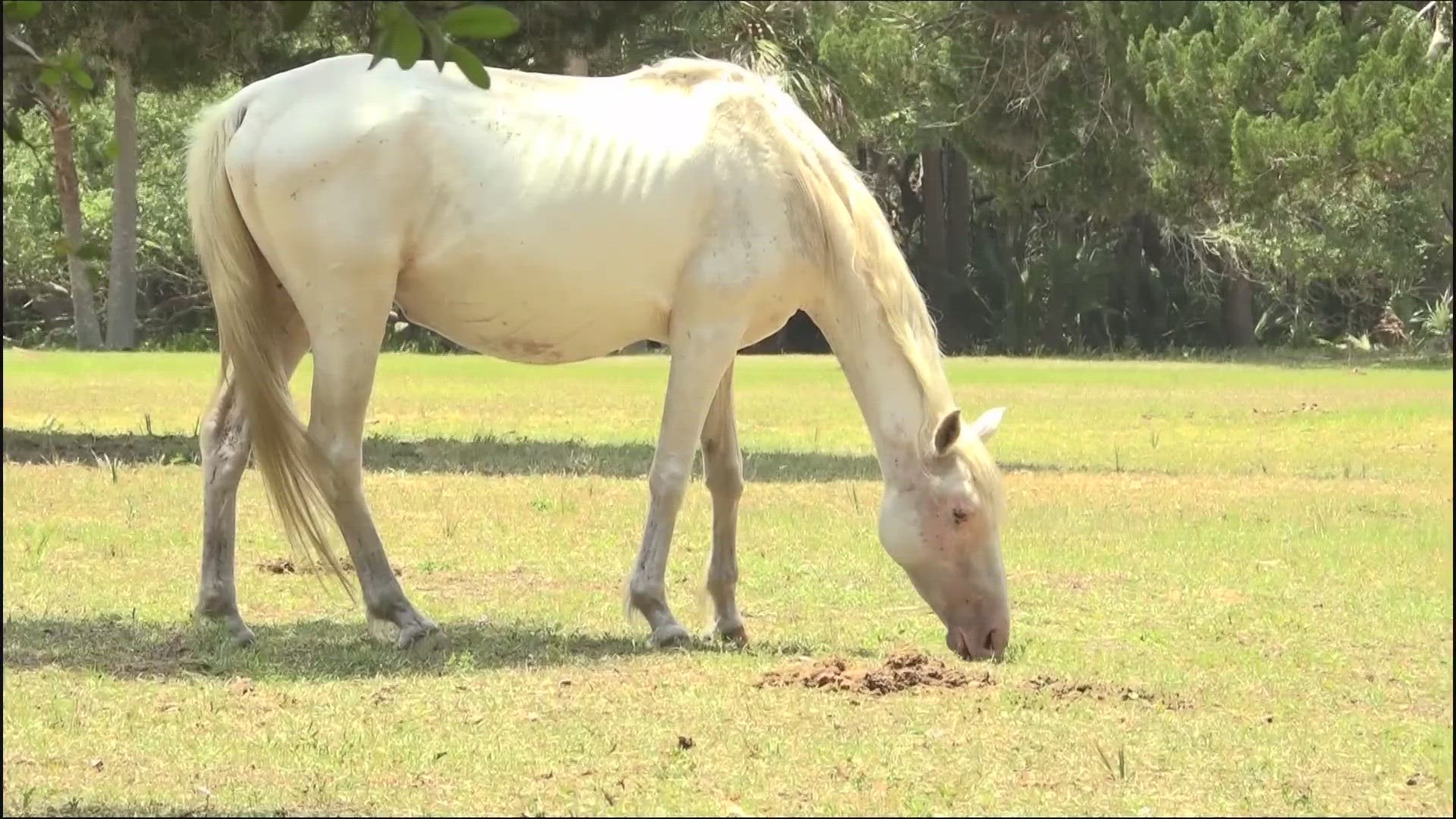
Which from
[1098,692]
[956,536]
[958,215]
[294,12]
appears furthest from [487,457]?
[958,215]

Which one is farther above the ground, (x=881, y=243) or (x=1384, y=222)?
(x=881, y=243)

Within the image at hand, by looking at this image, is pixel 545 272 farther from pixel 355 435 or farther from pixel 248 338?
pixel 248 338

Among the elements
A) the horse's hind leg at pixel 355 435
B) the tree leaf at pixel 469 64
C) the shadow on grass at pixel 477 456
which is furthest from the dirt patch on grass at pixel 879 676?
the shadow on grass at pixel 477 456

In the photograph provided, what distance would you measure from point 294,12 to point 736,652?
432 centimetres

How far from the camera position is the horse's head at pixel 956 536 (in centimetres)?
695

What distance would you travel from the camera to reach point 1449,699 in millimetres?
6152

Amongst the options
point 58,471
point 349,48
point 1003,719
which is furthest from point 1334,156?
point 1003,719

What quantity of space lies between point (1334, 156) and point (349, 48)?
15.6 metres

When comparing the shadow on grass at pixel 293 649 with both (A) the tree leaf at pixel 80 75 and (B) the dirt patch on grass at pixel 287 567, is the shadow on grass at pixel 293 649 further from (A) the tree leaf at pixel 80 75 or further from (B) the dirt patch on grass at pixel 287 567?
(A) the tree leaf at pixel 80 75

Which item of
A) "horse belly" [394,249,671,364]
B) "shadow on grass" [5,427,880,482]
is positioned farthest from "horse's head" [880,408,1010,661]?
"shadow on grass" [5,427,880,482]

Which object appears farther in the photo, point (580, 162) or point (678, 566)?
point (678, 566)

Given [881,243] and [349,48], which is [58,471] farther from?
[881,243]

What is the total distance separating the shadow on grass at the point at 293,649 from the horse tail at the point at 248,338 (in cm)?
34

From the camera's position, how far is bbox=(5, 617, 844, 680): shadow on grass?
6445 mm
